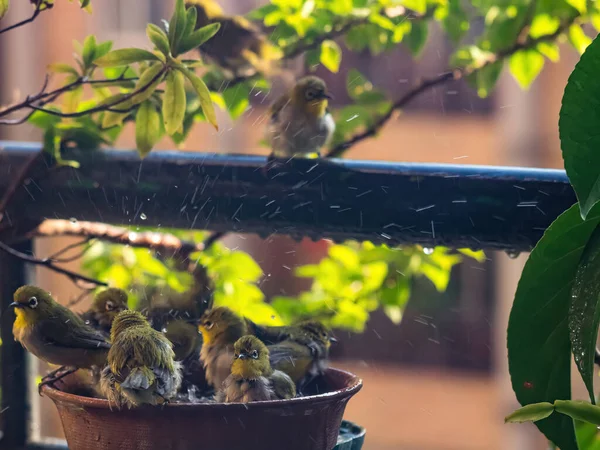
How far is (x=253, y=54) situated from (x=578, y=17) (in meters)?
0.83

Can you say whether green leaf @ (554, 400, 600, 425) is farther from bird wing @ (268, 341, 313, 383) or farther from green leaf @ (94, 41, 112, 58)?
green leaf @ (94, 41, 112, 58)

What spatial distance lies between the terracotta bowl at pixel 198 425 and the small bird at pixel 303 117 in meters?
1.01

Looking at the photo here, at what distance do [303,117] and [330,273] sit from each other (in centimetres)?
43

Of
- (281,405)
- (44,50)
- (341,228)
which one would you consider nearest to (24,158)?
(341,228)

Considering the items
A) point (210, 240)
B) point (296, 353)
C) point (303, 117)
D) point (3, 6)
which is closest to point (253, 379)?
point (296, 353)

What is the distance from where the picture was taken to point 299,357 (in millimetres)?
A: 1188

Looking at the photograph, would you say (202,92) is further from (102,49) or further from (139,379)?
(139,379)

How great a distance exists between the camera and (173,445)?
89 centimetres

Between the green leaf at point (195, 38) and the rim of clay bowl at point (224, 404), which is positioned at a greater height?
the green leaf at point (195, 38)

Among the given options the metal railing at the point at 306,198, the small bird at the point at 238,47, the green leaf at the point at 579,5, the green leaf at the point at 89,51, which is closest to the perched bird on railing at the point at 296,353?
the metal railing at the point at 306,198

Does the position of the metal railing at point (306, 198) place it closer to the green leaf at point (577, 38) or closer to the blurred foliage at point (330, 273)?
the blurred foliage at point (330, 273)

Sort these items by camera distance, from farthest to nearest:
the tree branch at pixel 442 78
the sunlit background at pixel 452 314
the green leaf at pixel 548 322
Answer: the sunlit background at pixel 452 314
the tree branch at pixel 442 78
the green leaf at pixel 548 322

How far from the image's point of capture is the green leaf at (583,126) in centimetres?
71

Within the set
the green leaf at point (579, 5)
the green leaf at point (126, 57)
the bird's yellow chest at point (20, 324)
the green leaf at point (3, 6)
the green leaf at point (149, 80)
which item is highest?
the green leaf at point (3, 6)
